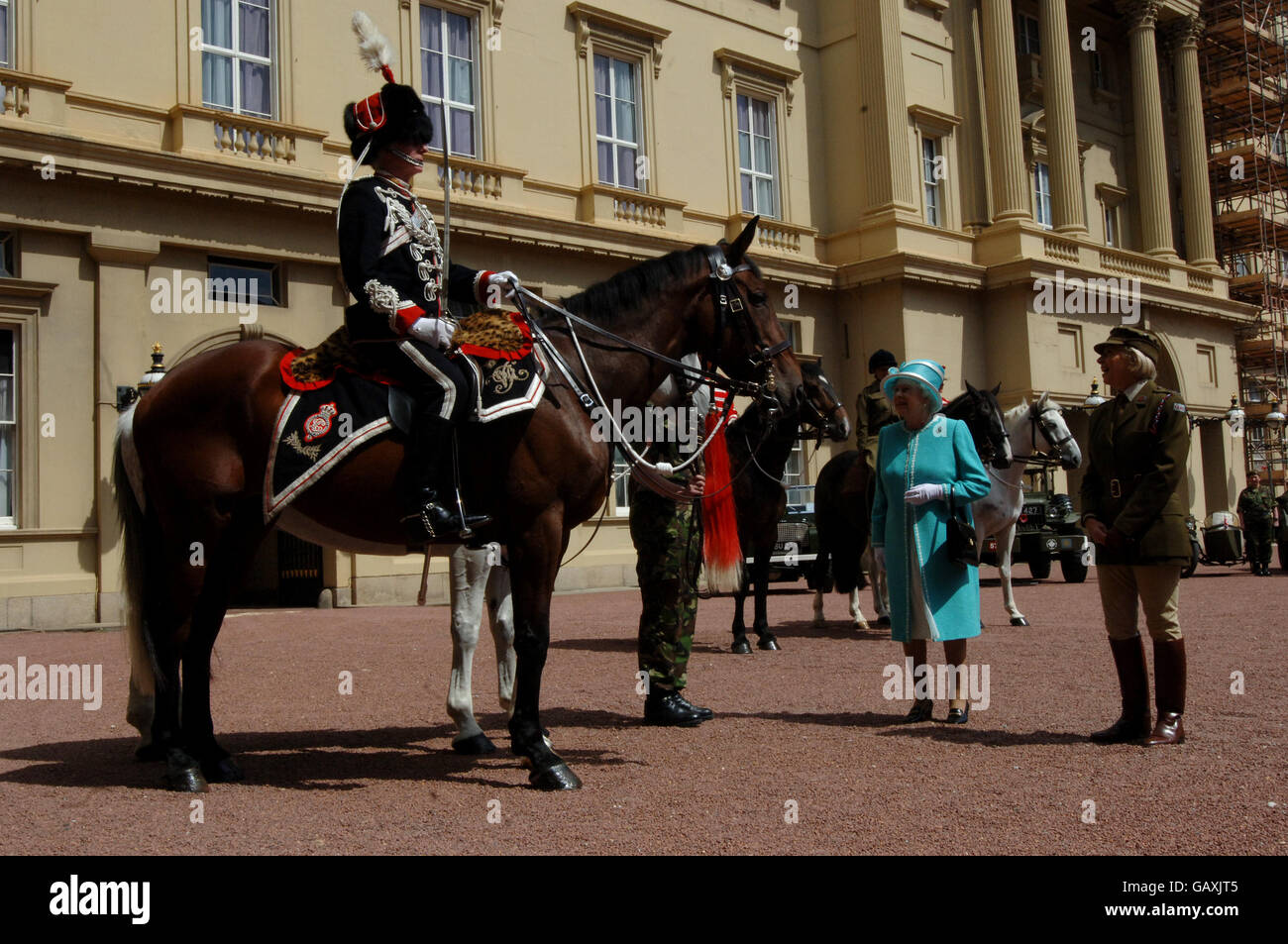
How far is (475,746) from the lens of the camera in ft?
19.6

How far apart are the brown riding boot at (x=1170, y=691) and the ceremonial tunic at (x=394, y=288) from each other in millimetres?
3812

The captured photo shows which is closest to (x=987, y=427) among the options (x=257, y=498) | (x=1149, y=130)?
(x=257, y=498)

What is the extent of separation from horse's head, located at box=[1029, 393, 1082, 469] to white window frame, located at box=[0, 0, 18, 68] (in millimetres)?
13815

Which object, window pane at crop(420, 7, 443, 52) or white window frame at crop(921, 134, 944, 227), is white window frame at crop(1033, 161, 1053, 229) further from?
window pane at crop(420, 7, 443, 52)

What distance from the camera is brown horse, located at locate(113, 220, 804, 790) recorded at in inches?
207

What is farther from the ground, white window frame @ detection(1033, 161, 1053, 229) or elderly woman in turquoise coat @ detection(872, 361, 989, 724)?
white window frame @ detection(1033, 161, 1053, 229)

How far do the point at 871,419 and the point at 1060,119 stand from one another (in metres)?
21.1

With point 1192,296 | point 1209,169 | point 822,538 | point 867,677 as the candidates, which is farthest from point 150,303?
point 1209,169

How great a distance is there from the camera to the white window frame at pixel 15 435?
14.8 m

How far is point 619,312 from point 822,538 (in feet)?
23.9

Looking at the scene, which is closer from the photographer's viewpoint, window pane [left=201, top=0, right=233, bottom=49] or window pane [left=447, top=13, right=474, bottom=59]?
window pane [left=201, top=0, right=233, bottom=49]

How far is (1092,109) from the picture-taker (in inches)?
1324

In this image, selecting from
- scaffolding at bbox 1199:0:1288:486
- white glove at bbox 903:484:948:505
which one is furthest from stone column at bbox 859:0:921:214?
white glove at bbox 903:484:948:505
